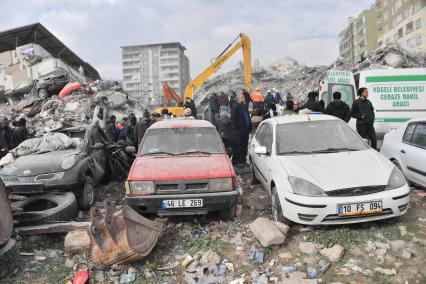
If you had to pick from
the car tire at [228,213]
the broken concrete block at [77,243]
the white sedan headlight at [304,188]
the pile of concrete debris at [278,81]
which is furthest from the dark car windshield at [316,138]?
the pile of concrete debris at [278,81]

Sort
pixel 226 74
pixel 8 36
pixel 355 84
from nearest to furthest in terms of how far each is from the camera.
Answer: pixel 355 84 → pixel 8 36 → pixel 226 74

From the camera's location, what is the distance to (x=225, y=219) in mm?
5430

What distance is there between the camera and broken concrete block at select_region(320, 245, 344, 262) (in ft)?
13.2

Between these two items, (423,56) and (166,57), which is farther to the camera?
(166,57)

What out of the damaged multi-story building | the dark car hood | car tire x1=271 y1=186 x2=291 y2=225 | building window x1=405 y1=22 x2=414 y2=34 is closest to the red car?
car tire x1=271 y1=186 x2=291 y2=225

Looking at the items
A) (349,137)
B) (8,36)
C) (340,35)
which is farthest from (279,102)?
(340,35)

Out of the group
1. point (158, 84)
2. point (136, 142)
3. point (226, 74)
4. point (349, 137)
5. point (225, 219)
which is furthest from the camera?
point (158, 84)

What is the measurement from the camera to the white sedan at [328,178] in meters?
4.41

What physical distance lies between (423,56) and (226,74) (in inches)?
620

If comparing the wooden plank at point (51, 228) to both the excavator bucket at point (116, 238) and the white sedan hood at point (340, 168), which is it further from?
the white sedan hood at point (340, 168)

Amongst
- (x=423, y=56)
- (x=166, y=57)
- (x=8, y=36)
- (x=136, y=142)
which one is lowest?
(x=136, y=142)

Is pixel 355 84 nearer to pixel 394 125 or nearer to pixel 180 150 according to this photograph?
pixel 394 125

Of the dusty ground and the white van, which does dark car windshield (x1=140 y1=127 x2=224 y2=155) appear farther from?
the white van

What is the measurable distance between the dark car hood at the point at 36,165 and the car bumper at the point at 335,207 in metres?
3.94
